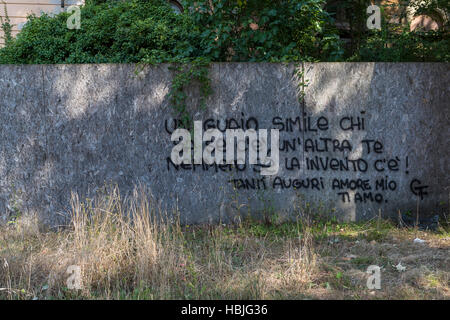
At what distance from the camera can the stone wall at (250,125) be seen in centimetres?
576

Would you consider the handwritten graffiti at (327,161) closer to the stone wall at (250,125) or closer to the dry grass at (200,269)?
the stone wall at (250,125)

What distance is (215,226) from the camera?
586cm

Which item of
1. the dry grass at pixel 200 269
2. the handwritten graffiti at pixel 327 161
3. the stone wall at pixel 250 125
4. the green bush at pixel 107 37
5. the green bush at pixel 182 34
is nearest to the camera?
the dry grass at pixel 200 269

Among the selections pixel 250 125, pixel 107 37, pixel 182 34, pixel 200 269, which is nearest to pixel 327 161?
pixel 250 125

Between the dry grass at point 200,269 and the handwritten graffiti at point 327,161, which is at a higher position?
the handwritten graffiti at point 327,161

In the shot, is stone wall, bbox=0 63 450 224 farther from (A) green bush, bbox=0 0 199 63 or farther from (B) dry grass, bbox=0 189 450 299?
(A) green bush, bbox=0 0 199 63

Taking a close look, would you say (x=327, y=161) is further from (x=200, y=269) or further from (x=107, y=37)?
(x=107, y=37)

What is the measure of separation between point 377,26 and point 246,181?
4290 millimetres

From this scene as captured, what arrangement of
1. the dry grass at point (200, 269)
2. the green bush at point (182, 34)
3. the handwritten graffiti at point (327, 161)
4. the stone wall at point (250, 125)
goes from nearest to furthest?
the dry grass at point (200, 269)
the stone wall at point (250, 125)
the handwritten graffiti at point (327, 161)
the green bush at point (182, 34)

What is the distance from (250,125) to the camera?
5898 mm

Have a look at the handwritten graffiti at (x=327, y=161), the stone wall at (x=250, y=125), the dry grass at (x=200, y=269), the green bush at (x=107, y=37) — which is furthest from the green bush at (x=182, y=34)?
the dry grass at (x=200, y=269)

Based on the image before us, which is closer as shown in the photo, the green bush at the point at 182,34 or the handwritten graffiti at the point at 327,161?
the handwritten graffiti at the point at 327,161

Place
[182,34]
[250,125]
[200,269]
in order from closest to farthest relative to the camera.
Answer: [200,269]
[250,125]
[182,34]

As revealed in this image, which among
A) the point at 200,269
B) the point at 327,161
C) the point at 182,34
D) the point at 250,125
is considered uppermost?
the point at 182,34
